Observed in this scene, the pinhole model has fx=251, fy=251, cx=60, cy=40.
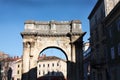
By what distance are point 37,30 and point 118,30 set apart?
10.3 metres

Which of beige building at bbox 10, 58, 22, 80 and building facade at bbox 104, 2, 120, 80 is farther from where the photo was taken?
beige building at bbox 10, 58, 22, 80

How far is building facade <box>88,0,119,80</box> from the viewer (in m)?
33.2

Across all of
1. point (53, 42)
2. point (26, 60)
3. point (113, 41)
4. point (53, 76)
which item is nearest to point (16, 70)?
point (53, 76)

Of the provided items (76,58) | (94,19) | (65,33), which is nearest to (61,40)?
(65,33)

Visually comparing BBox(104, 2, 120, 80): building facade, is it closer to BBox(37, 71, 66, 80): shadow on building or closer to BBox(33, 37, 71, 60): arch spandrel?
BBox(33, 37, 71, 60): arch spandrel

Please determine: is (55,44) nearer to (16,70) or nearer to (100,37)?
(100,37)

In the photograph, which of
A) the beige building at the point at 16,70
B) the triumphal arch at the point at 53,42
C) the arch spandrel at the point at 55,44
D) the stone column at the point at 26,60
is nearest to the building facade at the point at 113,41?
the triumphal arch at the point at 53,42

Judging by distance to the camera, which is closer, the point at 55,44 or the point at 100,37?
the point at 55,44

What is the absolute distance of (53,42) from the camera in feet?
→ 103

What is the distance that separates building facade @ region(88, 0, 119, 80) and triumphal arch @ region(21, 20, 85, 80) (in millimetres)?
4364

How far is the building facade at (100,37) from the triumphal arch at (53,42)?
4.36 metres

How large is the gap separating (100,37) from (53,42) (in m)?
8.11

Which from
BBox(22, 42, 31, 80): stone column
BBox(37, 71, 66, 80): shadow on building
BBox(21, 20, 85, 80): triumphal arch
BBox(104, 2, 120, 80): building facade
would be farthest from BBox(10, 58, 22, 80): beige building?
BBox(104, 2, 120, 80): building facade

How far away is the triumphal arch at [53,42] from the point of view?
98.9 feet
